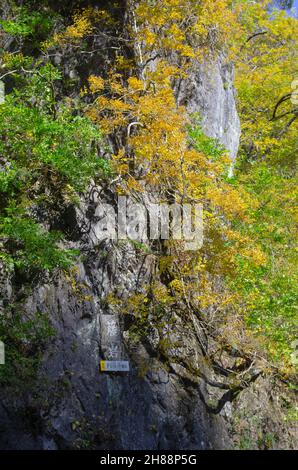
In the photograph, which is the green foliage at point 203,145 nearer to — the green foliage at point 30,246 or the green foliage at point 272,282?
the green foliage at point 272,282

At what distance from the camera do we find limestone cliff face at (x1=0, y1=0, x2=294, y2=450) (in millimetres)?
6668

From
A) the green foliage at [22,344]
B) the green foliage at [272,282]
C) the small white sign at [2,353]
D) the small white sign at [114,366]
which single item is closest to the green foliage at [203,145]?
the green foliage at [272,282]

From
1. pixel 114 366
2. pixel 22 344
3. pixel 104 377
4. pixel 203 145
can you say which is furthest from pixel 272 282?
pixel 22 344

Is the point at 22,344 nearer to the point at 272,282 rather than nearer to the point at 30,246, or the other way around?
the point at 30,246

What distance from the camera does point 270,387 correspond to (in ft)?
30.4

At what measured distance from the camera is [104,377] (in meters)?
7.42

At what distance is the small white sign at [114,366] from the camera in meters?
7.45

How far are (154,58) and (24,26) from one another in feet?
7.93

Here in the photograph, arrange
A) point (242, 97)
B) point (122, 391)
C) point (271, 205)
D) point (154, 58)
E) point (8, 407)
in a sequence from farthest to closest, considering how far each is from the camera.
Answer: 1. point (242, 97)
2. point (271, 205)
3. point (154, 58)
4. point (122, 391)
5. point (8, 407)

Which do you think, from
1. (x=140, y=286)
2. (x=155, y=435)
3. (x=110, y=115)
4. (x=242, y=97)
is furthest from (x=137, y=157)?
(x=242, y=97)

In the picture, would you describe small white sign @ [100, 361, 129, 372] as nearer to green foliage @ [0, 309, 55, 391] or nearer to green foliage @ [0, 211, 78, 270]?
green foliage @ [0, 309, 55, 391]

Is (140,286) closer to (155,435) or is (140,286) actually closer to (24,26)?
(155,435)

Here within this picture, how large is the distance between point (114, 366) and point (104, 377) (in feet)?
0.68

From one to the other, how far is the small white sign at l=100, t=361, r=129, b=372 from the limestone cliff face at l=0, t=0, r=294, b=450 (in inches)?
3.1
